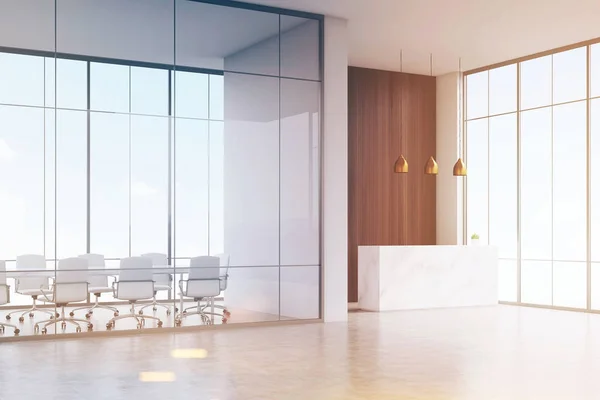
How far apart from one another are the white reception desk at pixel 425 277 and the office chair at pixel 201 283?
337cm

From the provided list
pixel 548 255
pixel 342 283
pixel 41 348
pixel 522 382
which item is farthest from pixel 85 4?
pixel 548 255

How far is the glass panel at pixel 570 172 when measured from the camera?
41.1 feet

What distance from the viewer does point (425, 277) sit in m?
12.4

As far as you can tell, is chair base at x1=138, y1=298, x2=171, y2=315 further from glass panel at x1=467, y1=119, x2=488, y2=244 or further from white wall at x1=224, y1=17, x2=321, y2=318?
glass panel at x1=467, y1=119, x2=488, y2=244

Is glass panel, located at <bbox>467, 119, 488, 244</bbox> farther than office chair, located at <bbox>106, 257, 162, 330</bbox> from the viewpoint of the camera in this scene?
Yes

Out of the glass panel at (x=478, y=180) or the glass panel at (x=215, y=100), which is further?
the glass panel at (x=478, y=180)

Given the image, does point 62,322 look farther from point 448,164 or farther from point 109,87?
point 448,164

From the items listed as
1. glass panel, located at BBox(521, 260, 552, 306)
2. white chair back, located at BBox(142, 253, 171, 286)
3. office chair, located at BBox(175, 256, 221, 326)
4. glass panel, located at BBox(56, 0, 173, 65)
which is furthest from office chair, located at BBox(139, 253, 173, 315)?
glass panel, located at BBox(521, 260, 552, 306)

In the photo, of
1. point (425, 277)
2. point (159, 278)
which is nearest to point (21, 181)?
point (159, 278)

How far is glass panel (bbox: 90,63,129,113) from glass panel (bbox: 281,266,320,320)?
3.08m

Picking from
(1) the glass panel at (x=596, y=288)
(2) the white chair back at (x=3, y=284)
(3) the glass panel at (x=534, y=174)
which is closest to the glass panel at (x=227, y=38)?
(2) the white chair back at (x=3, y=284)

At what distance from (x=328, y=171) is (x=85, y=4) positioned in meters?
3.91

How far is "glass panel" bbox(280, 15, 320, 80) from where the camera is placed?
10.2m

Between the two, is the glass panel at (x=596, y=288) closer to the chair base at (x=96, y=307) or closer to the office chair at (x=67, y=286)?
the chair base at (x=96, y=307)
